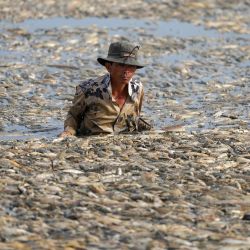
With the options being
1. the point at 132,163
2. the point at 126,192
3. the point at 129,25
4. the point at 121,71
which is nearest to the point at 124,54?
the point at 121,71

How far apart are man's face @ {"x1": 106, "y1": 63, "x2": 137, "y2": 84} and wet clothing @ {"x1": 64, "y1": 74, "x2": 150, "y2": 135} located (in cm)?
17

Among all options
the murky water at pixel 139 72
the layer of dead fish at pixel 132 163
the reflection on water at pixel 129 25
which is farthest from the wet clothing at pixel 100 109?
the reflection on water at pixel 129 25

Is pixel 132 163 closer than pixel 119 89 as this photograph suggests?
Yes

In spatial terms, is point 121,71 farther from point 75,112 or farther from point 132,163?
point 132,163

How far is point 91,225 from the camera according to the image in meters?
7.55

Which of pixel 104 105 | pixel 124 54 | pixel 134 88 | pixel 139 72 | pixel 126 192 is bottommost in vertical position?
pixel 139 72

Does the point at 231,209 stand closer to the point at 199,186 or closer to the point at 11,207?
the point at 199,186

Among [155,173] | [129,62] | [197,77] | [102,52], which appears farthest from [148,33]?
[155,173]

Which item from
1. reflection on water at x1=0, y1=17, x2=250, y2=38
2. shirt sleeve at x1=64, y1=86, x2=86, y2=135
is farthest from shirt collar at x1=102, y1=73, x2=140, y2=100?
reflection on water at x1=0, y1=17, x2=250, y2=38

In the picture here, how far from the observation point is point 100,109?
10711 mm

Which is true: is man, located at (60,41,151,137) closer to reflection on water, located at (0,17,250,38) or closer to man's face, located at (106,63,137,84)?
man's face, located at (106,63,137,84)

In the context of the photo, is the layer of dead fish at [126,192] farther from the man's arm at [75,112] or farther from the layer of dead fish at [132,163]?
the man's arm at [75,112]

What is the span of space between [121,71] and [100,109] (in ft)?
1.82

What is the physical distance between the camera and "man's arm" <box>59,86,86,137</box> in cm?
1069
